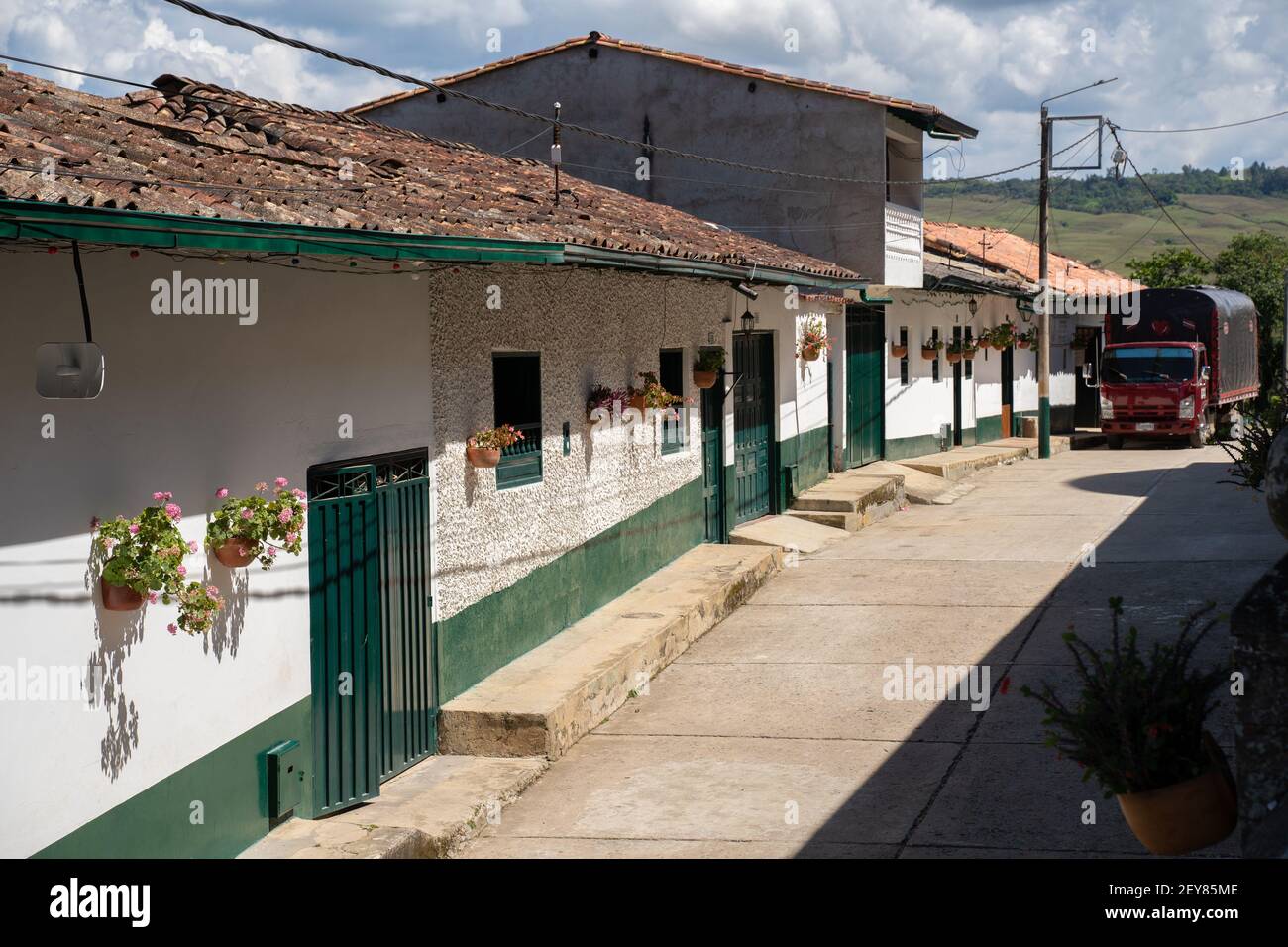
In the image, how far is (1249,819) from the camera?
15.1 ft

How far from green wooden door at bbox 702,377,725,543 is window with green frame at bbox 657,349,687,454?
35.9 inches

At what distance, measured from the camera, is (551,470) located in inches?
452

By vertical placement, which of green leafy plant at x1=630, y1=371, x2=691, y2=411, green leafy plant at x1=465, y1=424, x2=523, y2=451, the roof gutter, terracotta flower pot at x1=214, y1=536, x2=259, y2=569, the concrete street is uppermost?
the roof gutter

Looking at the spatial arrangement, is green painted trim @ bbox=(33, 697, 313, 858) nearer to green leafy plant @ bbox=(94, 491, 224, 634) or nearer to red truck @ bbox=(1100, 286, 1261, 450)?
green leafy plant @ bbox=(94, 491, 224, 634)

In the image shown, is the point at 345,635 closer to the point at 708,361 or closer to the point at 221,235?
the point at 221,235

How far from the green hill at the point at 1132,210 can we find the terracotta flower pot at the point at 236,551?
11906 cm

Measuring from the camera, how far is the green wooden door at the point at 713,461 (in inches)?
625

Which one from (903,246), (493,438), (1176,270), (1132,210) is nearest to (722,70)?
(903,246)

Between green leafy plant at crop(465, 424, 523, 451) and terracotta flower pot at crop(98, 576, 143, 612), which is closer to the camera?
terracotta flower pot at crop(98, 576, 143, 612)

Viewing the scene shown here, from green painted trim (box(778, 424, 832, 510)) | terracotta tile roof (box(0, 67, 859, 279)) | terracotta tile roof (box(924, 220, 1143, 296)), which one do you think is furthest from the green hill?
terracotta tile roof (box(0, 67, 859, 279))

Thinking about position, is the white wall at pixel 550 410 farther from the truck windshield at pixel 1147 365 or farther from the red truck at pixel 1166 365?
the truck windshield at pixel 1147 365

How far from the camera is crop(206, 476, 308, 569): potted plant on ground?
6.97 metres

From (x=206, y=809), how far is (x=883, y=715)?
494 centimetres

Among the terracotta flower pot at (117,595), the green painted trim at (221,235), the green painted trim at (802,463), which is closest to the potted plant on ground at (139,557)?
the terracotta flower pot at (117,595)
